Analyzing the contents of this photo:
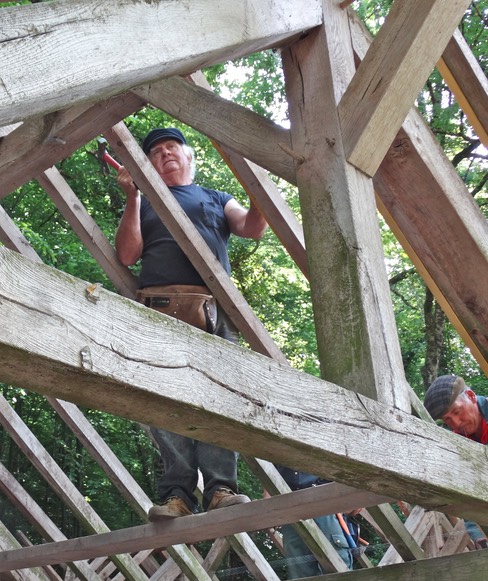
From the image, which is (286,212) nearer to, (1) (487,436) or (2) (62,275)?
(1) (487,436)

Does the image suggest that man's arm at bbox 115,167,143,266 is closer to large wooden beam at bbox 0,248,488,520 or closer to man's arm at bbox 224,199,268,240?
man's arm at bbox 224,199,268,240

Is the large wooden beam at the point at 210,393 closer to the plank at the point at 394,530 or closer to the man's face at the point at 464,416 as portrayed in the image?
the man's face at the point at 464,416

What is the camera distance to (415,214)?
9.75 feet

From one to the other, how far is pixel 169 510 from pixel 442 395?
1429mm

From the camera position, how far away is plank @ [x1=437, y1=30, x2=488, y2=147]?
125 inches

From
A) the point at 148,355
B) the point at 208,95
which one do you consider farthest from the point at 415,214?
the point at 148,355

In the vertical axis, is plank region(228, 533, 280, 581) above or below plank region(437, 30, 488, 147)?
below

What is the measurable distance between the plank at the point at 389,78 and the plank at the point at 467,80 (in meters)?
0.57

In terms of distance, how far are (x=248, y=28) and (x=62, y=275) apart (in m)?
1.14

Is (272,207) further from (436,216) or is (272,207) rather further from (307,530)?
(307,530)

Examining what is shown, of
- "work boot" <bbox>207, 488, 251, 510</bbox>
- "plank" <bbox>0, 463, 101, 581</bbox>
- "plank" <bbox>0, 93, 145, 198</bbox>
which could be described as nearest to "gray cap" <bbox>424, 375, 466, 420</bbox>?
"work boot" <bbox>207, 488, 251, 510</bbox>

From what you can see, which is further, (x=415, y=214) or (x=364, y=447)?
(x=415, y=214)

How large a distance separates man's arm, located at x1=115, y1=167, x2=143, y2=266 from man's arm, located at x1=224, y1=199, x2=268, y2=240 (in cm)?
41

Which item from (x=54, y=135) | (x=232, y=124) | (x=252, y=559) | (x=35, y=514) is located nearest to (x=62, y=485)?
(x=35, y=514)
